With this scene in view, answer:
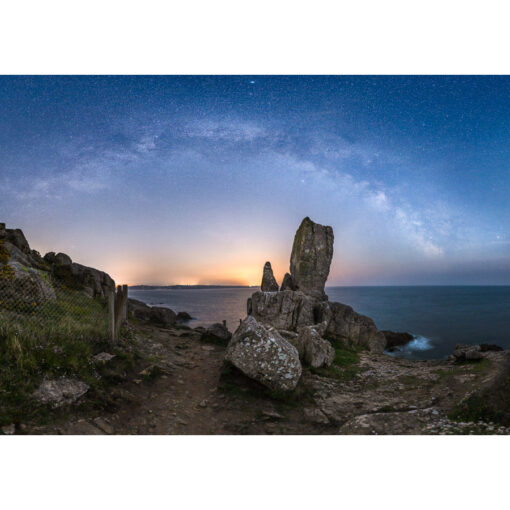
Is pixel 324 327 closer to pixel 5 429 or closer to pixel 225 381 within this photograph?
pixel 225 381

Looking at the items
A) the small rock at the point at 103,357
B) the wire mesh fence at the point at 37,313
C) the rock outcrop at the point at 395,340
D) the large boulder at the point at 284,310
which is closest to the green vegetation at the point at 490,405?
the small rock at the point at 103,357

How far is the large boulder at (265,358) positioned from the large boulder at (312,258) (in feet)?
52.3

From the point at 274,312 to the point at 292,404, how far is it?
1164 centimetres

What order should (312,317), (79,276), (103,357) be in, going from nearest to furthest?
1. (103,357)
2. (79,276)
3. (312,317)

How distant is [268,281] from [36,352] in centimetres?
2035

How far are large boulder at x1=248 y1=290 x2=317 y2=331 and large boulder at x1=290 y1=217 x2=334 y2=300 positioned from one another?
15.7 feet

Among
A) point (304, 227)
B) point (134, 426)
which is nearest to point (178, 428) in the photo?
point (134, 426)

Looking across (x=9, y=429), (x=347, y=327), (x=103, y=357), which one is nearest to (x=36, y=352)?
(x=103, y=357)

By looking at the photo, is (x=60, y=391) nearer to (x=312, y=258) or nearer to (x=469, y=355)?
(x=469, y=355)

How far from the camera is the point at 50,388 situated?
5656mm

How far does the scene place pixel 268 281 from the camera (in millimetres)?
25406

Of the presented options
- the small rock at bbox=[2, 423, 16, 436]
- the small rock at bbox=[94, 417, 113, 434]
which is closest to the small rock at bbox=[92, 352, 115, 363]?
the small rock at bbox=[94, 417, 113, 434]

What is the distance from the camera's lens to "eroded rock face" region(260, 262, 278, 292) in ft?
82.9

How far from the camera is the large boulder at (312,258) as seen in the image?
24.8 metres
